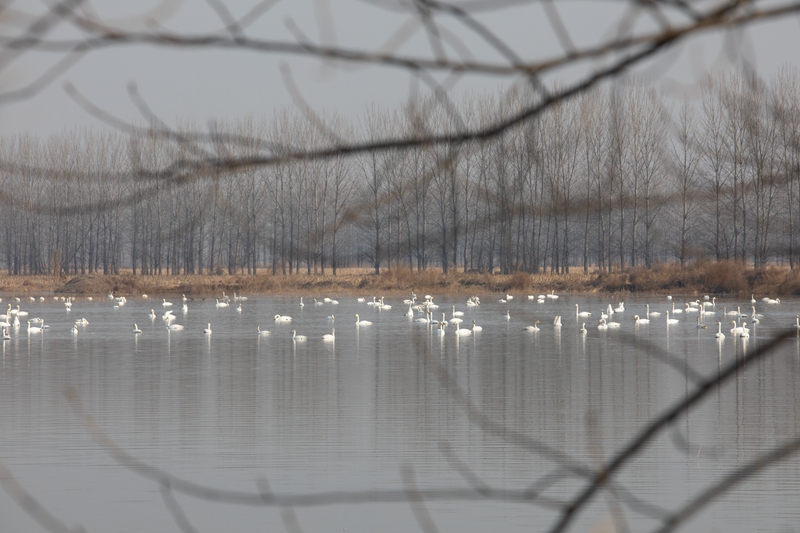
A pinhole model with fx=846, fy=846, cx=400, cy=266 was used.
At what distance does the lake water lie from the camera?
7.76 metres

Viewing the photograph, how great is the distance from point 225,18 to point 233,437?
10.4 m

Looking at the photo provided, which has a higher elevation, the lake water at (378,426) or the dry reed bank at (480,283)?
the dry reed bank at (480,283)

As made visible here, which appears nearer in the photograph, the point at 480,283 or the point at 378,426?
Result: the point at 378,426

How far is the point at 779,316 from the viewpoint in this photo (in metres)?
29.5

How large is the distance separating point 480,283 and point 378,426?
93.6ft

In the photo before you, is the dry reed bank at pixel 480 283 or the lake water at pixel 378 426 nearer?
the lake water at pixel 378 426

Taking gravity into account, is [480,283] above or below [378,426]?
above

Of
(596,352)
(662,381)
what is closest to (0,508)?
(662,381)

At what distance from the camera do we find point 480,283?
4000cm

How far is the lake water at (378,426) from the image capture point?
776 cm

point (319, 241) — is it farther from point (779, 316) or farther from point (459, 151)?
point (779, 316)

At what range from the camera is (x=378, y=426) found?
11789 millimetres

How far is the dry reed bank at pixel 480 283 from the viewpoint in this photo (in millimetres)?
39625

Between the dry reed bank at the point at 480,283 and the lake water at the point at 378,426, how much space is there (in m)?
15.6
